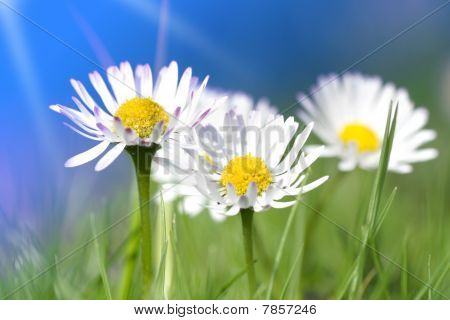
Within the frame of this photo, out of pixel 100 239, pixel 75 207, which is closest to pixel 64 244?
pixel 75 207

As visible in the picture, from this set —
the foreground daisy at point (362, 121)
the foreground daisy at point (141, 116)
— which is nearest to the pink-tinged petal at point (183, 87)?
the foreground daisy at point (141, 116)

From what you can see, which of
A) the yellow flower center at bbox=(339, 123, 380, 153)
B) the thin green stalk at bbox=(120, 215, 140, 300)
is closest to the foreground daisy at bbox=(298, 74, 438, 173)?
the yellow flower center at bbox=(339, 123, 380, 153)

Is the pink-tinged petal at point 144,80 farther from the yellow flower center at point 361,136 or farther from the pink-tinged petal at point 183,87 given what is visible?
the yellow flower center at point 361,136

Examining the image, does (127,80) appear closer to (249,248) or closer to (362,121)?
(249,248)

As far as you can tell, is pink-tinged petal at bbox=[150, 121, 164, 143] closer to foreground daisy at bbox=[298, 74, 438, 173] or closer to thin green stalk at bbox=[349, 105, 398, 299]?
thin green stalk at bbox=[349, 105, 398, 299]

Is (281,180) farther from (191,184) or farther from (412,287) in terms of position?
(412,287)

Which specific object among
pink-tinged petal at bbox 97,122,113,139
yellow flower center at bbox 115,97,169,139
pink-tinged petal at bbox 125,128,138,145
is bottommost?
pink-tinged petal at bbox 125,128,138,145
